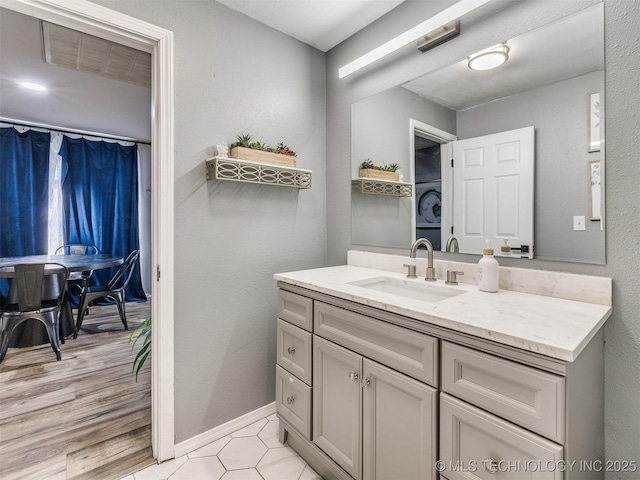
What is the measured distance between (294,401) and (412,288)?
0.81 metres

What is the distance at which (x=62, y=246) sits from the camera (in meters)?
4.21

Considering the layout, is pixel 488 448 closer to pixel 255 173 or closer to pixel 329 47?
pixel 255 173

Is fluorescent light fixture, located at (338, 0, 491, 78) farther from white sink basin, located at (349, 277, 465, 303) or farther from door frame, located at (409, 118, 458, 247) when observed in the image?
white sink basin, located at (349, 277, 465, 303)

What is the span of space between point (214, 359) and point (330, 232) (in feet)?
3.57

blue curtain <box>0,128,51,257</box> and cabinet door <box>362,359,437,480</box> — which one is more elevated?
blue curtain <box>0,128,51,257</box>

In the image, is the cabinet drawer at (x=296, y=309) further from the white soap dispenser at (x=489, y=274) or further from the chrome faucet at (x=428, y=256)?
the white soap dispenser at (x=489, y=274)

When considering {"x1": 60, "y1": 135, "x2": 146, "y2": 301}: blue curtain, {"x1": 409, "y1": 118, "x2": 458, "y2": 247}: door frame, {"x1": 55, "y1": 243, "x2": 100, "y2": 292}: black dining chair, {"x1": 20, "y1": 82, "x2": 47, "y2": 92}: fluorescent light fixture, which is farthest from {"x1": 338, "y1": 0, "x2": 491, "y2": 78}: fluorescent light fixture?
{"x1": 60, "y1": 135, "x2": 146, "y2": 301}: blue curtain

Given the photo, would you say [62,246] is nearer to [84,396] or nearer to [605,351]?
[84,396]

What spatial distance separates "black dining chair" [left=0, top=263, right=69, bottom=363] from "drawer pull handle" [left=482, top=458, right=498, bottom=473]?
3.28m

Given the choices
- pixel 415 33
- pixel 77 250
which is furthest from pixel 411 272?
pixel 77 250

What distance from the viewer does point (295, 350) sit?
5.32 ft

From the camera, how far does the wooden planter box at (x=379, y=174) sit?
1936mm

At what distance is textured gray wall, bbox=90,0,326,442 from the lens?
169 cm

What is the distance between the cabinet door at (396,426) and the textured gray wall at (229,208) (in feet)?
3.02
